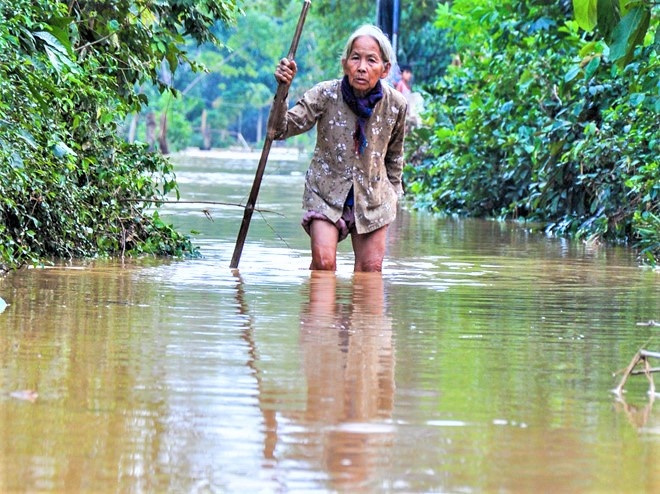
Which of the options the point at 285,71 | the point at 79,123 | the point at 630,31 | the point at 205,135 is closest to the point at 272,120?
the point at 285,71

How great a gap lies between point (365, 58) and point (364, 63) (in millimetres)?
38

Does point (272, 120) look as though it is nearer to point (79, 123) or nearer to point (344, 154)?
point (344, 154)

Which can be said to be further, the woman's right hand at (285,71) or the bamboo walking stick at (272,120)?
the bamboo walking stick at (272,120)

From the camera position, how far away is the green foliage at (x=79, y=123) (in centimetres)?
698

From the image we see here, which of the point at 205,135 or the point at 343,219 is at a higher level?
the point at 205,135

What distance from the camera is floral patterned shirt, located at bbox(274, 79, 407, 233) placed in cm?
818

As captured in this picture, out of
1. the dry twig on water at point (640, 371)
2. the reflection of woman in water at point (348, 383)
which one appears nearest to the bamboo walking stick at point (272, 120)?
the reflection of woman in water at point (348, 383)

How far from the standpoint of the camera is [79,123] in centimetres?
895

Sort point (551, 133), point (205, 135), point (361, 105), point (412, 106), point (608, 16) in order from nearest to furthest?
point (608, 16) → point (361, 105) → point (551, 133) → point (412, 106) → point (205, 135)

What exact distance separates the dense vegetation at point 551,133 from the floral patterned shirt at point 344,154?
2.24 meters

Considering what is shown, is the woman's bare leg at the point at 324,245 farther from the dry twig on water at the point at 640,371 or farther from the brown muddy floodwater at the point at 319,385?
the dry twig on water at the point at 640,371

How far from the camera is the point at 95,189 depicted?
902cm

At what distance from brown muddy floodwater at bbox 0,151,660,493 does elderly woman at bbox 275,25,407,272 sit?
654 millimetres

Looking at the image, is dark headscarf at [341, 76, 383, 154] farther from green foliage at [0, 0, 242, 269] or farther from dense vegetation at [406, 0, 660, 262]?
dense vegetation at [406, 0, 660, 262]
